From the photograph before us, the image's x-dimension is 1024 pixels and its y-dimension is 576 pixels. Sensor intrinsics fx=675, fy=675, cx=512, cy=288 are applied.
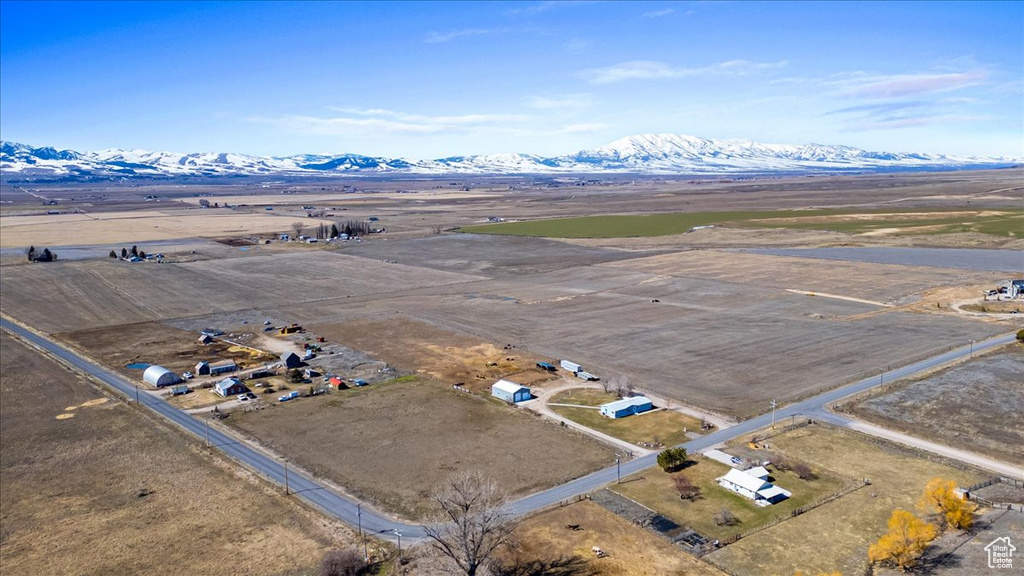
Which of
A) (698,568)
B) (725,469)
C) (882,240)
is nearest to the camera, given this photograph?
(698,568)

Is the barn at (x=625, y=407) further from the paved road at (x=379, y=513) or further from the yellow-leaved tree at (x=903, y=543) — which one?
the yellow-leaved tree at (x=903, y=543)

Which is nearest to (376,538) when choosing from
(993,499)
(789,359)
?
(993,499)

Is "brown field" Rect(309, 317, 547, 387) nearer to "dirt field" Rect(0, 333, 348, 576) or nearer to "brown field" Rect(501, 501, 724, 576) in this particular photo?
"brown field" Rect(501, 501, 724, 576)

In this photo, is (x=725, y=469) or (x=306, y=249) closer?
(x=725, y=469)

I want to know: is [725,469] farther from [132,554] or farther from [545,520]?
[132,554]

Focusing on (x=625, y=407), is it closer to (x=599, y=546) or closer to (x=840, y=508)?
(x=840, y=508)

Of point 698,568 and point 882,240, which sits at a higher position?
point 882,240

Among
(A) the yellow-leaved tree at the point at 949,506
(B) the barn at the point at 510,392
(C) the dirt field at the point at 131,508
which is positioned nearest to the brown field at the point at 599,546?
(C) the dirt field at the point at 131,508

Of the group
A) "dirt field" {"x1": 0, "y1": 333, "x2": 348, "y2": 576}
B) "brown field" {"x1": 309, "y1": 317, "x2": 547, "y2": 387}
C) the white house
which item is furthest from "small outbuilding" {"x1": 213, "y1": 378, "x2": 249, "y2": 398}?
the white house
